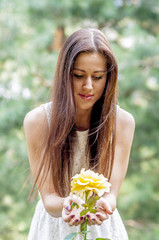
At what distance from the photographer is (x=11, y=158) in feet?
14.2

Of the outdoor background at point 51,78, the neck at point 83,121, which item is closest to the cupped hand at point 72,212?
the neck at point 83,121

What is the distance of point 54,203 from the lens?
155 cm

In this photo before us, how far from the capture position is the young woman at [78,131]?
161 cm

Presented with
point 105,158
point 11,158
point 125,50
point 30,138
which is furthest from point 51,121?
point 125,50

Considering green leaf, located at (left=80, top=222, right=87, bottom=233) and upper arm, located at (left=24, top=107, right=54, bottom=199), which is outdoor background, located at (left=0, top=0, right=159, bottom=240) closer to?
upper arm, located at (left=24, top=107, right=54, bottom=199)

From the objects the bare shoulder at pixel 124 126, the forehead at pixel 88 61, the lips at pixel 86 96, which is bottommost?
the bare shoulder at pixel 124 126

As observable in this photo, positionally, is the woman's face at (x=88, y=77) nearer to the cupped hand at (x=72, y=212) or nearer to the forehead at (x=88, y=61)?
the forehead at (x=88, y=61)

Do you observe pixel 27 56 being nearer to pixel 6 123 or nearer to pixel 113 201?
pixel 6 123

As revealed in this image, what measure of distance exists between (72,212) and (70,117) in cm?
38

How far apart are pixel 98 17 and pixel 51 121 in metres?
3.41

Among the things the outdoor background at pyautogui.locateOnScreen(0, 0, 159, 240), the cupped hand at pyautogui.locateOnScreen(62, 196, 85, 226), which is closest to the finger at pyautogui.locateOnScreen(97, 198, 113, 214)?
the cupped hand at pyautogui.locateOnScreen(62, 196, 85, 226)

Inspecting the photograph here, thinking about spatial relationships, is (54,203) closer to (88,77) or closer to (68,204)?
(68,204)

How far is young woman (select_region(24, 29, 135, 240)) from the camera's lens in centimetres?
161

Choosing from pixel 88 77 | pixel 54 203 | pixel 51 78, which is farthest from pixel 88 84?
pixel 51 78
